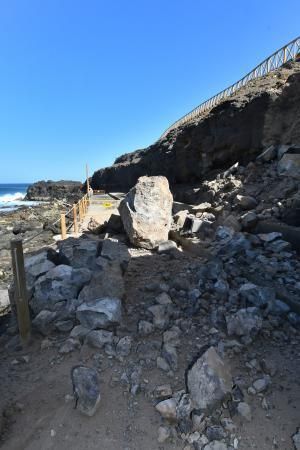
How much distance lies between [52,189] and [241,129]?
47091 millimetres

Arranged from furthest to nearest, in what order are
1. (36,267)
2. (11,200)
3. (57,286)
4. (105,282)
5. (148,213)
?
(11,200), (148,213), (36,267), (105,282), (57,286)

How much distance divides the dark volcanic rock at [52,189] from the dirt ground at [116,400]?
165 ft

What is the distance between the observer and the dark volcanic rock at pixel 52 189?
54144 mm

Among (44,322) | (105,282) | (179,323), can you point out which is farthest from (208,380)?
(44,322)

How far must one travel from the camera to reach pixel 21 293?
402 centimetres

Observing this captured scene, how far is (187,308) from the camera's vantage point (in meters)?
4.48

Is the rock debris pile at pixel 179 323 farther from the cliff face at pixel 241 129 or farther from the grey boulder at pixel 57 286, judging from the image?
the cliff face at pixel 241 129

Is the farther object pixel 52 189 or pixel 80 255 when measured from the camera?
pixel 52 189

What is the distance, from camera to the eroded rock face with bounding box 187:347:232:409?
118 inches

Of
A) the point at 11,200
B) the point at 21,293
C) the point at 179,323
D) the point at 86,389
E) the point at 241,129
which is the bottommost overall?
the point at 11,200

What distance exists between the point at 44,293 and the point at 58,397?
1.60m

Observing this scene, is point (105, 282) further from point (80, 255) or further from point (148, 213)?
point (148, 213)

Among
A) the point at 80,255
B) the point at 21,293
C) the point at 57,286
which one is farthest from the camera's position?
the point at 80,255

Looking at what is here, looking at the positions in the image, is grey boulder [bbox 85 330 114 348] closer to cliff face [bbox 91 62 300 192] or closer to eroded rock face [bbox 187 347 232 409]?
eroded rock face [bbox 187 347 232 409]
